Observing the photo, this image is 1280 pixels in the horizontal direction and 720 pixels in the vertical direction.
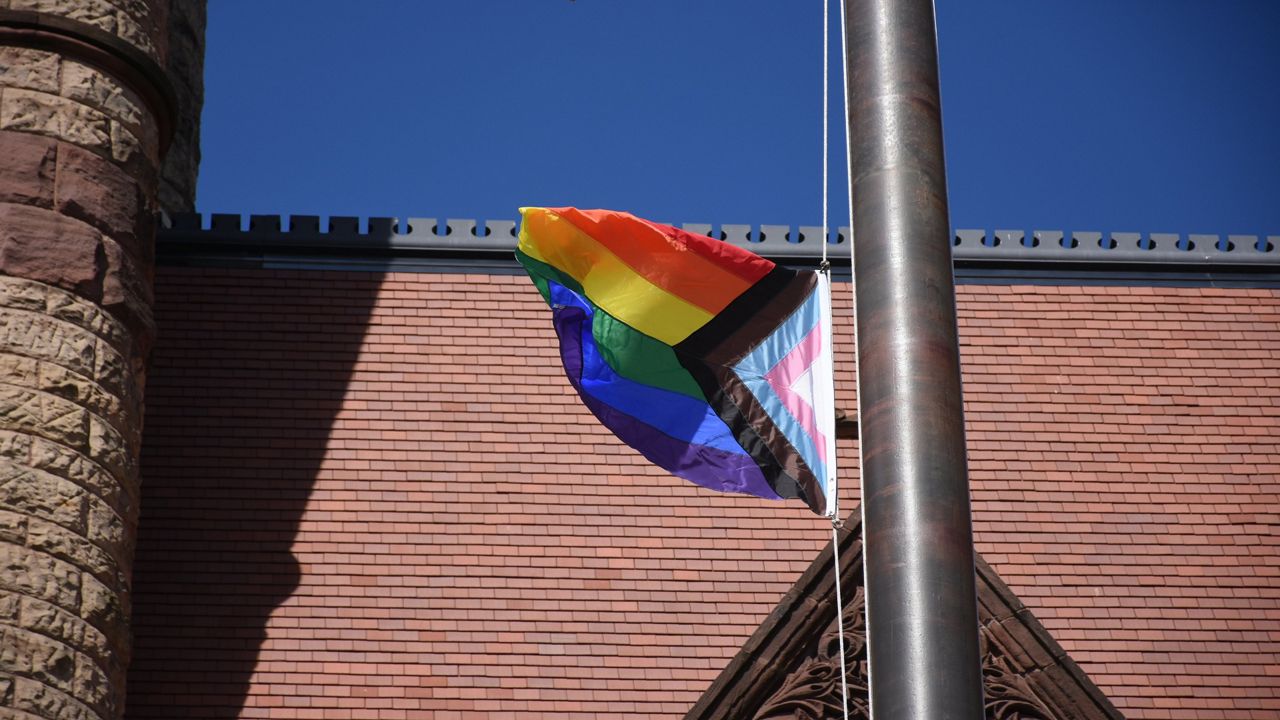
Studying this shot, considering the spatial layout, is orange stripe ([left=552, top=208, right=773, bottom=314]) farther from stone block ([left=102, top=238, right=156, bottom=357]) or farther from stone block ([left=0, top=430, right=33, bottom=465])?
stone block ([left=102, top=238, right=156, bottom=357])

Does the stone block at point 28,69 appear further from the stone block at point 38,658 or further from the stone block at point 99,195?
the stone block at point 38,658

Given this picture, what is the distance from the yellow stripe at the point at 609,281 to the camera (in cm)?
823

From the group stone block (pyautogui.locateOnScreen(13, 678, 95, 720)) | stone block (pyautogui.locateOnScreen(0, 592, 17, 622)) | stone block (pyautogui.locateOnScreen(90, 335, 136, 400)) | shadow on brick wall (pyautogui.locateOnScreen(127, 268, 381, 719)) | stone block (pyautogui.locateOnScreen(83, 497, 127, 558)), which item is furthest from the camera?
shadow on brick wall (pyautogui.locateOnScreen(127, 268, 381, 719))

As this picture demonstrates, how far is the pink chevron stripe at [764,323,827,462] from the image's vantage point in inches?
305

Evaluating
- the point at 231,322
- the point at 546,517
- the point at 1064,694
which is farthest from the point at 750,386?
the point at 231,322

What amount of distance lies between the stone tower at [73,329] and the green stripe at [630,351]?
330 centimetres

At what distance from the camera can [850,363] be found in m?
13.9

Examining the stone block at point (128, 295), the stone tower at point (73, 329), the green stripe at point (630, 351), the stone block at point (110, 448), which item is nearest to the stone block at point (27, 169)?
the stone tower at point (73, 329)

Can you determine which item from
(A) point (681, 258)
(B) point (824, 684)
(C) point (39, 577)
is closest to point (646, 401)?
(A) point (681, 258)

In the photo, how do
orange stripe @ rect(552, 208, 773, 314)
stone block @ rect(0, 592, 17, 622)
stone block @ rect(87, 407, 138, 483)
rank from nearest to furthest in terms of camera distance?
orange stripe @ rect(552, 208, 773, 314)
stone block @ rect(0, 592, 17, 622)
stone block @ rect(87, 407, 138, 483)

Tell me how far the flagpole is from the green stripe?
2.18m

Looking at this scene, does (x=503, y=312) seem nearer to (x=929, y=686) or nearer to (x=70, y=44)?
(x=70, y=44)

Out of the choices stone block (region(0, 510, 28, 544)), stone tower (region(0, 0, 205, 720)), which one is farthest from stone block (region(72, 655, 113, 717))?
stone block (region(0, 510, 28, 544))

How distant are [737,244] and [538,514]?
2787 millimetres
